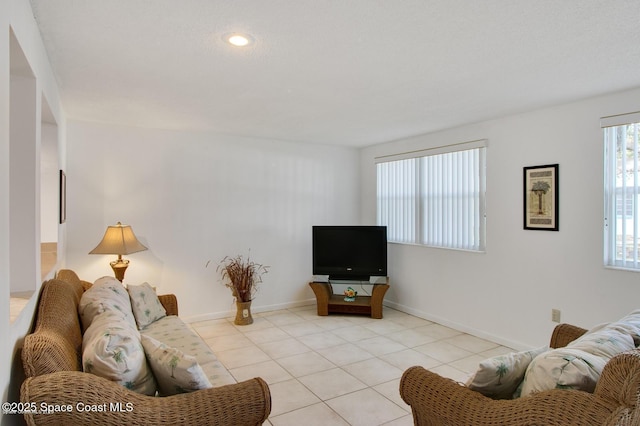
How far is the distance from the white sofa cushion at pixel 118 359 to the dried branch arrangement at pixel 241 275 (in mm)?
2893

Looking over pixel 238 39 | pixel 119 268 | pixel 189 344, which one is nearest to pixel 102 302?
pixel 189 344

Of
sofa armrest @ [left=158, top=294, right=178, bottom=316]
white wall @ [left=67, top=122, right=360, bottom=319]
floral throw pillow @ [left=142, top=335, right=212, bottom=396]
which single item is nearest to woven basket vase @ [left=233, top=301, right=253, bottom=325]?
white wall @ [left=67, top=122, right=360, bottom=319]

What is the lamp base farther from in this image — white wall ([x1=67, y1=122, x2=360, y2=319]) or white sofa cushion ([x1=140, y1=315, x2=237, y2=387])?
white sofa cushion ([x1=140, y1=315, x2=237, y2=387])

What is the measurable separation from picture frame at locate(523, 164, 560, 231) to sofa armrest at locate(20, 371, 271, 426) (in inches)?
123

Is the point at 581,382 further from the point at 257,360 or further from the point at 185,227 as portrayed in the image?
the point at 185,227

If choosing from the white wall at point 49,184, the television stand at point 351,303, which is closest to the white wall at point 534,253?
the television stand at point 351,303

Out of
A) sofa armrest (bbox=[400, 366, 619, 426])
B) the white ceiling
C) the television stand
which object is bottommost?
the television stand

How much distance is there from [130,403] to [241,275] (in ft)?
10.8

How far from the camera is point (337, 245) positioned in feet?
17.2

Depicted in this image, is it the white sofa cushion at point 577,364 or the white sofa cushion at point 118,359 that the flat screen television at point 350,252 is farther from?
the white sofa cushion at point 118,359

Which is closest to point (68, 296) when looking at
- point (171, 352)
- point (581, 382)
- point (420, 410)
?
point (171, 352)

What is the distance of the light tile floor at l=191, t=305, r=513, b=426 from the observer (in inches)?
107

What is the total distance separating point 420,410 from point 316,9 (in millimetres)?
1921

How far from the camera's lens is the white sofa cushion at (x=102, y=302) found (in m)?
2.21
